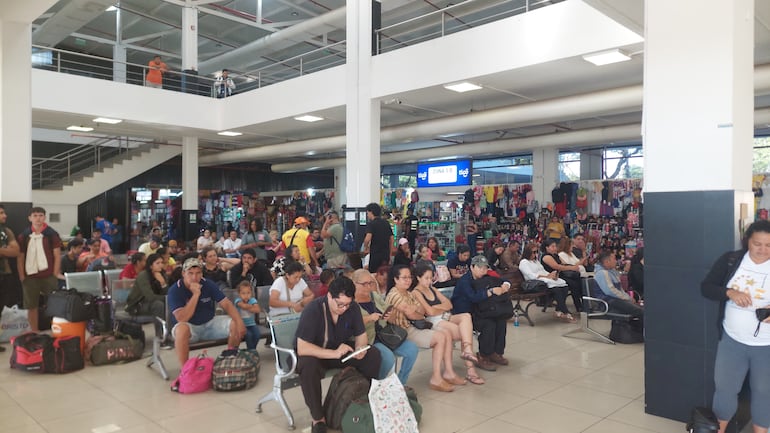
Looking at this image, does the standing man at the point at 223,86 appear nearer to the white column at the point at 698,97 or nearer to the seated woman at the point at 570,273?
the seated woman at the point at 570,273

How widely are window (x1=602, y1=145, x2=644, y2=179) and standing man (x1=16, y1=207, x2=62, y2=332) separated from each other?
14498 millimetres

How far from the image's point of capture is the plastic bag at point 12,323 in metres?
7.17

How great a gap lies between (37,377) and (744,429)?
21.2 feet

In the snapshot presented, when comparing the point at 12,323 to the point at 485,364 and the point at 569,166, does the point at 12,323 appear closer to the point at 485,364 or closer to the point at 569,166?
the point at 485,364

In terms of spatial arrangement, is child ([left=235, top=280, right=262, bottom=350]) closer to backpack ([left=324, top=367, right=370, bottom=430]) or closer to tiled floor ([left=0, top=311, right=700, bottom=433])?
tiled floor ([left=0, top=311, right=700, bottom=433])

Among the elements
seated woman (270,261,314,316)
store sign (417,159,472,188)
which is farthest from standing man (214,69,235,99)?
seated woman (270,261,314,316)

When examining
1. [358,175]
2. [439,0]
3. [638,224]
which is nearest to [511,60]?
[358,175]

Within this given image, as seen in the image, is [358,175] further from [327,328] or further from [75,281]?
[327,328]

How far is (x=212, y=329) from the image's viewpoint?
579 cm

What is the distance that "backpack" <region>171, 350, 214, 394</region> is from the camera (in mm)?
5121

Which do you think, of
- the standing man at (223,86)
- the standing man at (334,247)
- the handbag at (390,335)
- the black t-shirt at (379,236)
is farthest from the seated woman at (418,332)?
the standing man at (223,86)

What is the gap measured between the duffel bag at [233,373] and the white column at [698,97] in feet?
12.8

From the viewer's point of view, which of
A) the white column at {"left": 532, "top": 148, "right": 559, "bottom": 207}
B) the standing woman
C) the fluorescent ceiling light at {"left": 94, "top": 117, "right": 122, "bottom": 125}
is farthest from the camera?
the white column at {"left": 532, "top": 148, "right": 559, "bottom": 207}

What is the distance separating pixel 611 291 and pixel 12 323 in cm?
799
